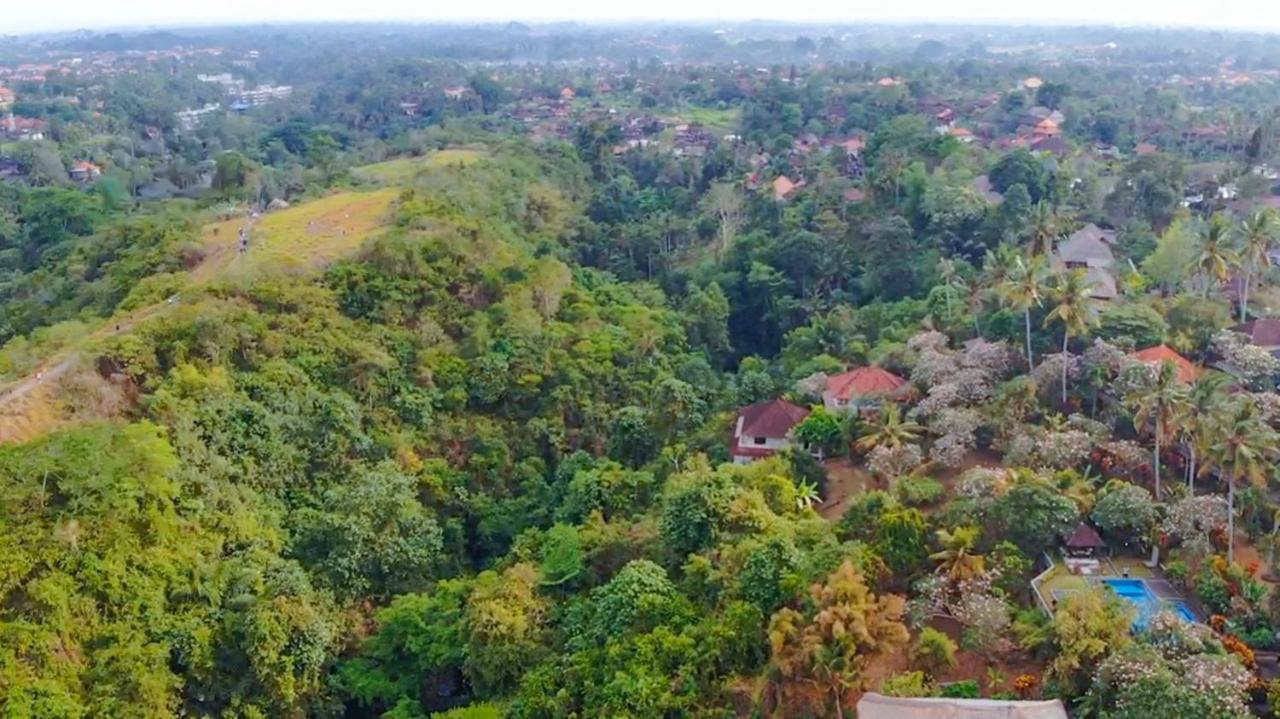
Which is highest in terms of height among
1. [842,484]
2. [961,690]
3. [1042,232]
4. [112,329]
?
[1042,232]

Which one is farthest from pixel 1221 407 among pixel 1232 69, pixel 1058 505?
pixel 1232 69

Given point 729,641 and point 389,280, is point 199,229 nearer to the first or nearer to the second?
point 389,280

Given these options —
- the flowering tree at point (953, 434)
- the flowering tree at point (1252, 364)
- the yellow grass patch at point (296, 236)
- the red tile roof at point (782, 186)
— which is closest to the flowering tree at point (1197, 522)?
the flowering tree at point (953, 434)

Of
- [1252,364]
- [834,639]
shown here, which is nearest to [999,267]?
[1252,364]

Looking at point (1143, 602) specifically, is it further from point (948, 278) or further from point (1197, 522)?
point (948, 278)

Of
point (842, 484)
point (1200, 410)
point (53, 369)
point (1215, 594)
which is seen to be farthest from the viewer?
point (842, 484)
